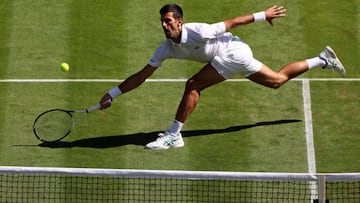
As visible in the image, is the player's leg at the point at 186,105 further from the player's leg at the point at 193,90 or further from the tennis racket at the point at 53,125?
the tennis racket at the point at 53,125

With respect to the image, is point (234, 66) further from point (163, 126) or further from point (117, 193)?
point (117, 193)

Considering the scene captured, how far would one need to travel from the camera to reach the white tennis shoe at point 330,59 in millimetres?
15391

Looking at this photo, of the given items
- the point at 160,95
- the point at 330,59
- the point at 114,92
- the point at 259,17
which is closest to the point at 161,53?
the point at 114,92

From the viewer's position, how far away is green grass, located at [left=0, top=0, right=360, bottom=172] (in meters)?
14.5

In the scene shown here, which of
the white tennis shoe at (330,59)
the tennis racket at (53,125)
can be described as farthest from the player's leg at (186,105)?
the white tennis shoe at (330,59)

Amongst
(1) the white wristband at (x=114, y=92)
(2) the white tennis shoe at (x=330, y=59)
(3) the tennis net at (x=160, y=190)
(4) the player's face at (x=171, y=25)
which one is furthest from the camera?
(2) the white tennis shoe at (x=330, y=59)

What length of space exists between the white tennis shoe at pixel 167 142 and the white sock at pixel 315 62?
265 cm

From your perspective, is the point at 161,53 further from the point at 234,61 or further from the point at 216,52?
the point at 234,61

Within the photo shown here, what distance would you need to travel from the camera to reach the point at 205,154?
47.4ft

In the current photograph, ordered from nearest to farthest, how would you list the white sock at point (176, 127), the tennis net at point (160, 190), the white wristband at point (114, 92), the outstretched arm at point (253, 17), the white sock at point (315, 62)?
the tennis net at point (160, 190)
the outstretched arm at point (253, 17)
the white sock at point (176, 127)
the white wristband at point (114, 92)
the white sock at point (315, 62)

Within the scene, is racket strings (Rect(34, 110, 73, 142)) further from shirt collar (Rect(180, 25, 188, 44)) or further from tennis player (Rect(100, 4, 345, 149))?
shirt collar (Rect(180, 25, 188, 44))

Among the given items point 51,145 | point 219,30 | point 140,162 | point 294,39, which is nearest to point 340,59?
point 294,39

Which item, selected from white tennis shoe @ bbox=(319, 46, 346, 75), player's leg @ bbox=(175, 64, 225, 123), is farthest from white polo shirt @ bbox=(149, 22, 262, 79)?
white tennis shoe @ bbox=(319, 46, 346, 75)

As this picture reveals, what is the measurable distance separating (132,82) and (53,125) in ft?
5.08
